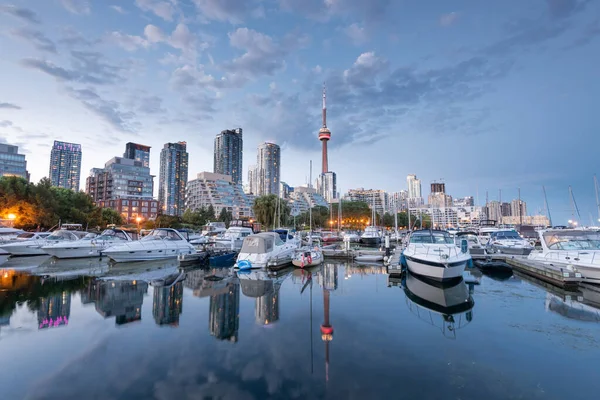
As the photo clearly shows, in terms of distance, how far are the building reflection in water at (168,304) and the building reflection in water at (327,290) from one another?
522 cm

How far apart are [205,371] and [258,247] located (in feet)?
50.6

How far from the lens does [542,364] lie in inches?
303

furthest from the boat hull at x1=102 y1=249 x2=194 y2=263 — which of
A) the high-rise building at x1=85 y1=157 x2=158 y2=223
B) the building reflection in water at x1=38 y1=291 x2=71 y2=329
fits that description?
the high-rise building at x1=85 y1=157 x2=158 y2=223

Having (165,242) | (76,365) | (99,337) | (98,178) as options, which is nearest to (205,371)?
(76,365)

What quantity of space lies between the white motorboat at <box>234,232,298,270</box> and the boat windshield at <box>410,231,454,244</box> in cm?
983

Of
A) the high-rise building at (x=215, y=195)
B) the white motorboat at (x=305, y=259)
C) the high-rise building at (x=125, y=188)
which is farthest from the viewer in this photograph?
the high-rise building at (x=215, y=195)

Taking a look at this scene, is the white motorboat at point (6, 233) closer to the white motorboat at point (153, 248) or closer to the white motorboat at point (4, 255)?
the white motorboat at point (4, 255)

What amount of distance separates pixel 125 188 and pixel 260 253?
13317 centimetres

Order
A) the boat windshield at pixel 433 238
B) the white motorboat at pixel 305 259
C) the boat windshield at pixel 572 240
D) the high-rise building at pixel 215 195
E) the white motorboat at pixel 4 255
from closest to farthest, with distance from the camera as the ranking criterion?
the boat windshield at pixel 572 240 → the boat windshield at pixel 433 238 → the white motorboat at pixel 305 259 → the white motorboat at pixel 4 255 → the high-rise building at pixel 215 195

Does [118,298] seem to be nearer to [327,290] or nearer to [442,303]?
[327,290]

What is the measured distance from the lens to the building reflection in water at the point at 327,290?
9.34 meters

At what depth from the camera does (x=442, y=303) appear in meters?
13.6

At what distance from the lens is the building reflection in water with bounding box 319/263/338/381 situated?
9.34 m

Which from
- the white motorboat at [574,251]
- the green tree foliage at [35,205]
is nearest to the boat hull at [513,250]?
the white motorboat at [574,251]
